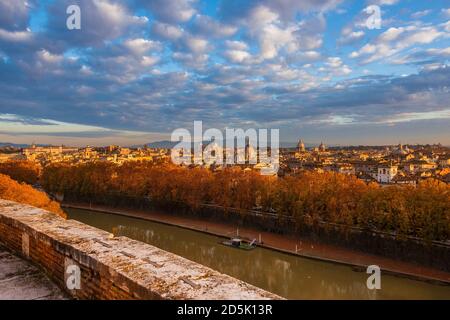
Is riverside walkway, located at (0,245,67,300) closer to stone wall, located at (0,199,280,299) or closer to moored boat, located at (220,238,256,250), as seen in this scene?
stone wall, located at (0,199,280,299)

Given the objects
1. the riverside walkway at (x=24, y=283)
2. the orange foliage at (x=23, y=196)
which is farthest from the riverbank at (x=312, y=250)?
the riverside walkway at (x=24, y=283)

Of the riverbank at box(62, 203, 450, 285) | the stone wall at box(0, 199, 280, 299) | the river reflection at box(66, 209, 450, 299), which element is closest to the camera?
the stone wall at box(0, 199, 280, 299)

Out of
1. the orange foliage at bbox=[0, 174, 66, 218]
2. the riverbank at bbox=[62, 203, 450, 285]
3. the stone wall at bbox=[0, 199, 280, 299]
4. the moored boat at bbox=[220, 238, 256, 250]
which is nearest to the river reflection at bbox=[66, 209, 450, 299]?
the moored boat at bbox=[220, 238, 256, 250]

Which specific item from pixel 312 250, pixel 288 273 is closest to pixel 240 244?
pixel 312 250

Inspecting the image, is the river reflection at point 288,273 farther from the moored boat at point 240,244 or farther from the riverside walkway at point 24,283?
the riverside walkway at point 24,283

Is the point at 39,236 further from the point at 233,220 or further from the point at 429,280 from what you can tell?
the point at 233,220

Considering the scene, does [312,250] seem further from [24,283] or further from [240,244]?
[24,283]
